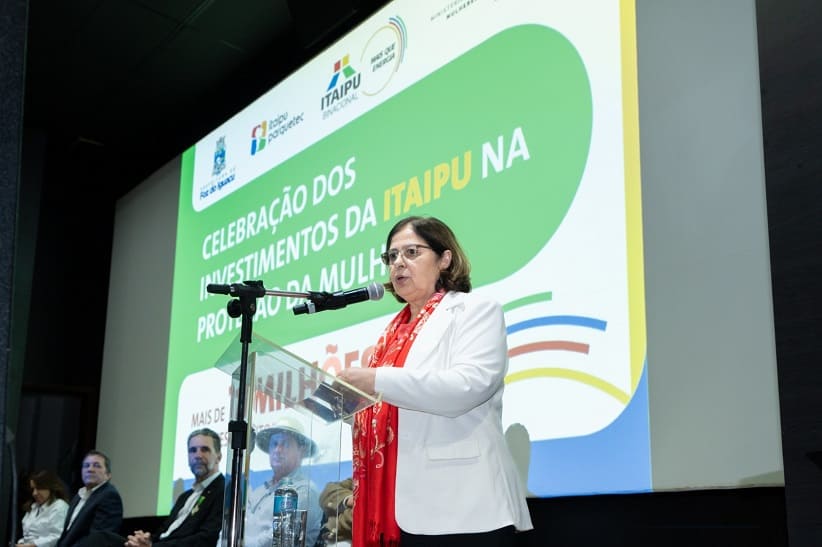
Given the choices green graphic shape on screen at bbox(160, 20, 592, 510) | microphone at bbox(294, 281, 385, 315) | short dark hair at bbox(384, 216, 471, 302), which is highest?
green graphic shape on screen at bbox(160, 20, 592, 510)

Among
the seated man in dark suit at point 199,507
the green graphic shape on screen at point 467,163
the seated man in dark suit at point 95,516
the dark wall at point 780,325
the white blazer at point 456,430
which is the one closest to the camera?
the dark wall at point 780,325

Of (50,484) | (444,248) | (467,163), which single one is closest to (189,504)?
(50,484)

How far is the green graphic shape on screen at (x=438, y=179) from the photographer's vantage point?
305cm

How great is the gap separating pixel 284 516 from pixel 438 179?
2.13m

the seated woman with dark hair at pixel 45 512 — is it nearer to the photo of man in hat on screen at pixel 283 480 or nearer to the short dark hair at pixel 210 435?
the short dark hair at pixel 210 435

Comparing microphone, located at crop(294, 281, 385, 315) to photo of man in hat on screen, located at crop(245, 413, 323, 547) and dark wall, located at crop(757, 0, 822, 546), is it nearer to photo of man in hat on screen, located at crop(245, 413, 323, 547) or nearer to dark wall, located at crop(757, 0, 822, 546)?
photo of man in hat on screen, located at crop(245, 413, 323, 547)

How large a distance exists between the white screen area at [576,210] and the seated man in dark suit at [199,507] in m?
0.65

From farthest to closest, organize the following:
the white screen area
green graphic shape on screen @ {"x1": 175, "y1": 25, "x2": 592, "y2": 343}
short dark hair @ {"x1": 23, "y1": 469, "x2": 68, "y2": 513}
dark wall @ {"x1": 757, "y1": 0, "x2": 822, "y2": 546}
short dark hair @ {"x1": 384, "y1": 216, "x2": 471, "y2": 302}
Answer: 1. short dark hair @ {"x1": 23, "y1": 469, "x2": 68, "y2": 513}
2. green graphic shape on screen @ {"x1": 175, "y1": 25, "x2": 592, "y2": 343}
3. the white screen area
4. short dark hair @ {"x1": 384, "y1": 216, "x2": 471, "y2": 302}
5. dark wall @ {"x1": 757, "y1": 0, "x2": 822, "y2": 546}

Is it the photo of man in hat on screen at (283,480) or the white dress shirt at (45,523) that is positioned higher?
the photo of man in hat on screen at (283,480)

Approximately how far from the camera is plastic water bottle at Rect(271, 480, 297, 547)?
1563 millimetres

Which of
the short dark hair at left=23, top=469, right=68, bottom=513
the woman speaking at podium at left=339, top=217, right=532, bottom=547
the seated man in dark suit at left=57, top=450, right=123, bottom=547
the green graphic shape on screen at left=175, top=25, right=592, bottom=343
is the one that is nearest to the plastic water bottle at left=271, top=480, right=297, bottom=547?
the woman speaking at podium at left=339, top=217, right=532, bottom=547

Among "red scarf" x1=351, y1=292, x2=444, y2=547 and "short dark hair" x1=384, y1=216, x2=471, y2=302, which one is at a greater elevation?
"short dark hair" x1=384, y1=216, x2=471, y2=302

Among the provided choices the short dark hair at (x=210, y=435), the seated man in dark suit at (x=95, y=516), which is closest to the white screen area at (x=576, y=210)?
the short dark hair at (x=210, y=435)

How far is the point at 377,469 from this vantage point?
197cm
